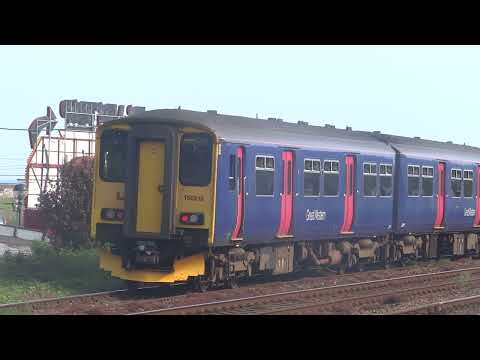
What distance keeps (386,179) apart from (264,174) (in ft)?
19.5

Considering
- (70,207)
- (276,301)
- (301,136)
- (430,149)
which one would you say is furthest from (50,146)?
(276,301)

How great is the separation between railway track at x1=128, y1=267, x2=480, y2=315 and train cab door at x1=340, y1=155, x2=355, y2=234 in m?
1.63

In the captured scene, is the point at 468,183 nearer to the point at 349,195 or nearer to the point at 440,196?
the point at 440,196

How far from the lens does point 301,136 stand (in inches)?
741

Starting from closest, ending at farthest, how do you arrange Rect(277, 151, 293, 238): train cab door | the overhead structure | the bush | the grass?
the grass → Rect(277, 151, 293, 238): train cab door → the bush → the overhead structure

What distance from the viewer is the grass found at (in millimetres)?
15873

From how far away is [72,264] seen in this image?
64.4 feet

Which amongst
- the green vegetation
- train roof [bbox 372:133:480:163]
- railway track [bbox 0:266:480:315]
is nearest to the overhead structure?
the green vegetation

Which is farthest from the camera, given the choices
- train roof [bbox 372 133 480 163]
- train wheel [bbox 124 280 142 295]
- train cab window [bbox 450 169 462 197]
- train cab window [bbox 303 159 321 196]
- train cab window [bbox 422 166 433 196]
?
train cab window [bbox 450 169 462 197]

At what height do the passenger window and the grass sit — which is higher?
the passenger window

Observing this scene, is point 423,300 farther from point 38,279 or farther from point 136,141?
point 38,279

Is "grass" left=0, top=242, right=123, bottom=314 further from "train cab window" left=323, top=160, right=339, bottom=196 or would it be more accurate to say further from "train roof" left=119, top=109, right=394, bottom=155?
"train cab window" left=323, top=160, right=339, bottom=196

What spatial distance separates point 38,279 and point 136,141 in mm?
3607

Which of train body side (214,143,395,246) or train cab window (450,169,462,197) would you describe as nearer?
train body side (214,143,395,246)
